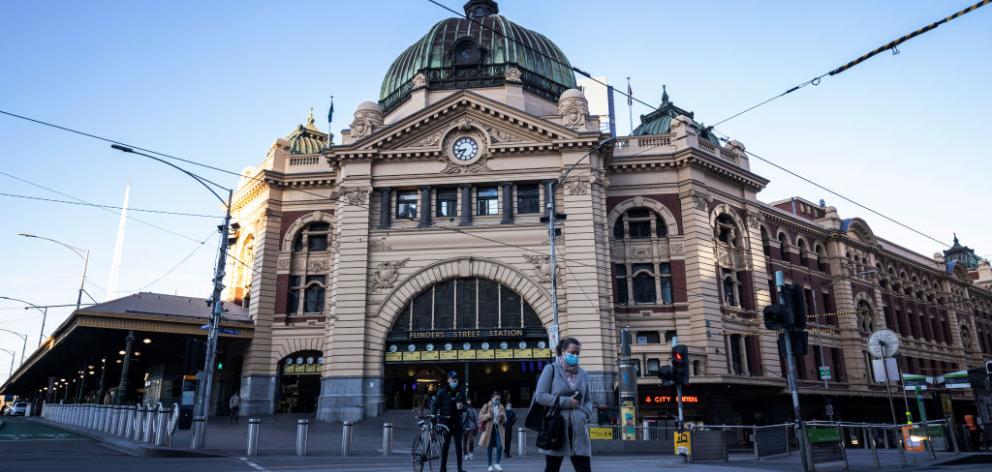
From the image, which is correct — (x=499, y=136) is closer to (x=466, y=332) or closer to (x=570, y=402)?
(x=466, y=332)

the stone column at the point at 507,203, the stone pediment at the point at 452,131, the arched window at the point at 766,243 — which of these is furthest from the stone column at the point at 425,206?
the arched window at the point at 766,243

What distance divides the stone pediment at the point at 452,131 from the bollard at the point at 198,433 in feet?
75.3

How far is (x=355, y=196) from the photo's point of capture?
39500mm

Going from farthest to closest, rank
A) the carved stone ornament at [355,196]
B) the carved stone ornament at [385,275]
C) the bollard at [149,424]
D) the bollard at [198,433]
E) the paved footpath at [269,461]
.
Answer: the carved stone ornament at [355,196] < the carved stone ornament at [385,275] < the bollard at [149,424] < the bollard at [198,433] < the paved footpath at [269,461]

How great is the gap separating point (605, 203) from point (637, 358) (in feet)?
29.7

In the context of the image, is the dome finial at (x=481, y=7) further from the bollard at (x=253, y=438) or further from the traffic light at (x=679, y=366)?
the bollard at (x=253, y=438)

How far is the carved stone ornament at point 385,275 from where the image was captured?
1499 inches

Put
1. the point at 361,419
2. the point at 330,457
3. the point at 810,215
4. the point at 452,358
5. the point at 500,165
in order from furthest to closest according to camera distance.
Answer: the point at 810,215 → the point at 500,165 → the point at 452,358 → the point at 361,419 → the point at 330,457

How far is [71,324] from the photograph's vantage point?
38094mm

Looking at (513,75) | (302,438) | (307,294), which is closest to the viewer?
(302,438)

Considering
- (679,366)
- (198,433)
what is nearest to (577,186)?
(679,366)

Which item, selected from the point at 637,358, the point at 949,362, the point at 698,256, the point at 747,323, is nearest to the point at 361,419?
the point at 637,358

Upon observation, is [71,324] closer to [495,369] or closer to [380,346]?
[380,346]

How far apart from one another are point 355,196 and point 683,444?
2591 centimetres
